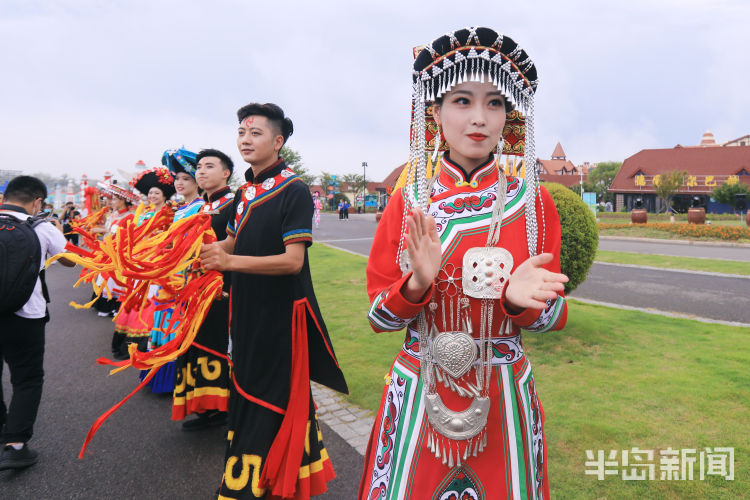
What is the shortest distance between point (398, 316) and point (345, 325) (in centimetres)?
544

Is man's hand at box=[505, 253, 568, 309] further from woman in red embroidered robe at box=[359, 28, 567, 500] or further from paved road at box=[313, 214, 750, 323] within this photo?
paved road at box=[313, 214, 750, 323]

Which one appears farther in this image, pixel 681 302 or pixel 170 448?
pixel 681 302

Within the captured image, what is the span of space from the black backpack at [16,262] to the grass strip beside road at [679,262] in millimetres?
13583

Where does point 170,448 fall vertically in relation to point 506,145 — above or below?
below

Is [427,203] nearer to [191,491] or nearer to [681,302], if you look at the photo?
[191,491]


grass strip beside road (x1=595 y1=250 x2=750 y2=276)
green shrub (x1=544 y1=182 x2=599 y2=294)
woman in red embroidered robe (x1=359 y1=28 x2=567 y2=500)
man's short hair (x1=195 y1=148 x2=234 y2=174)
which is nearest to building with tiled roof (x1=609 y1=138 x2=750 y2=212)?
grass strip beside road (x1=595 y1=250 x2=750 y2=276)

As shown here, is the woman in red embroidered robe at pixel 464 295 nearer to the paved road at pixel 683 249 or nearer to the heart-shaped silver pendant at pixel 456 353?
the heart-shaped silver pendant at pixel 456 353

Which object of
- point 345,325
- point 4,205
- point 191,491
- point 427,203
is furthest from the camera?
point 345,325

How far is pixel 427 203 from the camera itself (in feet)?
5.86

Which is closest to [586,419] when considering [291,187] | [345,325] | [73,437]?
[291,187]

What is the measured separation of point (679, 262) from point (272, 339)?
14.0 metres

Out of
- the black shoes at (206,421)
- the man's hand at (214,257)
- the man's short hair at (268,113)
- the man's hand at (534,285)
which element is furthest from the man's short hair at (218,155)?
the man's hand at (534,285)

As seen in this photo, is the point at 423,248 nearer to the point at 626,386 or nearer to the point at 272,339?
the point at 272,339

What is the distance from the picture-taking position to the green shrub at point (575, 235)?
5.57 metres
